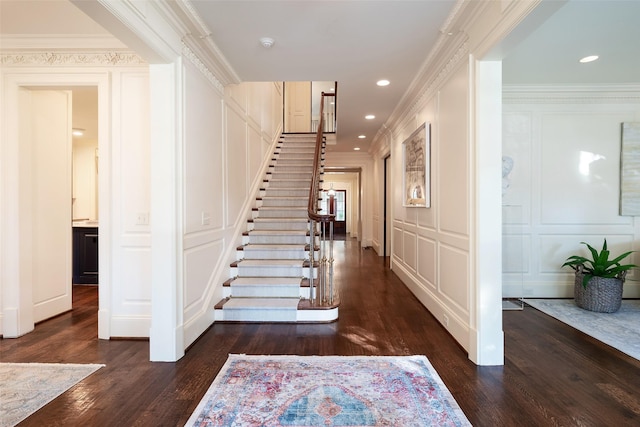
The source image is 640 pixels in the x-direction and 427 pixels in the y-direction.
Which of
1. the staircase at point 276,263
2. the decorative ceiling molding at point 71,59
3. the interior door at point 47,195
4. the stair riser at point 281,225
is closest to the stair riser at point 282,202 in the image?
the staircase at point 276,263

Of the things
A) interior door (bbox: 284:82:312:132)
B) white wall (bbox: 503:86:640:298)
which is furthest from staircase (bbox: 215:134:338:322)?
interior door (bbox: 284:82:312:132)

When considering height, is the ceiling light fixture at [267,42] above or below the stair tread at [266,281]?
above

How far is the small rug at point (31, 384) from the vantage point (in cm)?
187

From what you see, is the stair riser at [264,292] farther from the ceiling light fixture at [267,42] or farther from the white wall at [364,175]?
the white wall at [364,175]

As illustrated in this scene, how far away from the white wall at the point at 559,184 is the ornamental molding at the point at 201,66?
359 centimetres

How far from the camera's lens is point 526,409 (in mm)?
1870

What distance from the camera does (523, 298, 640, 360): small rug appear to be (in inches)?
109

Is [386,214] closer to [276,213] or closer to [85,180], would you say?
[276,213]

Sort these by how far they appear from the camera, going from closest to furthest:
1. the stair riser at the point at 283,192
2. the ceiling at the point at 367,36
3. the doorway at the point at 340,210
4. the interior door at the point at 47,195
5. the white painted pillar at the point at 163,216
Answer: the ceiling at the point at 367,36 → the white painted pillar at the point at 163,216 → the interior door at the point at 47,195 → the stair riser at the point at 283,192 → the doorway at the point at 340,210

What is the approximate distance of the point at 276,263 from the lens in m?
4.02

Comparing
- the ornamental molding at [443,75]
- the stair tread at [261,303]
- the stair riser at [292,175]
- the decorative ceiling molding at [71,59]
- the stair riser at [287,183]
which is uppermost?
the decorative ceiling molding at [71,59]

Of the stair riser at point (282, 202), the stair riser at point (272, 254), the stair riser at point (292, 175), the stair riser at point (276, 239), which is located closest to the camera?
the stair riser at point (272, 254)

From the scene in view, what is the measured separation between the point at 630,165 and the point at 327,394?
4768 millimetres

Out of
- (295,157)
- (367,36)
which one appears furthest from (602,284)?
(295,157)
